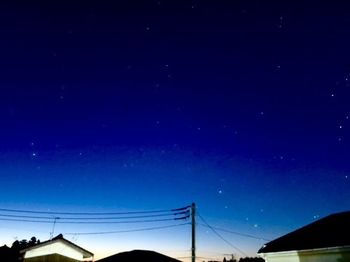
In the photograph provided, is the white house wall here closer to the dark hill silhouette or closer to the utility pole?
the utility pole

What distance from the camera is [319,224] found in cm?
1955

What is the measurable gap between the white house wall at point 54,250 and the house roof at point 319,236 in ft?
48.3

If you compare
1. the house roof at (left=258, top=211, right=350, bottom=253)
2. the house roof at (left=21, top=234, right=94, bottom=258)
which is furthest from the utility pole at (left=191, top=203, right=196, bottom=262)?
the house roof at (left=21, top=234, right=94, bottom=258)

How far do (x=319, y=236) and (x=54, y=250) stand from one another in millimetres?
18625

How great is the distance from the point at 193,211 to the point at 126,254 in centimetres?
1526

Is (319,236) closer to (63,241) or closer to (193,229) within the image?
(193,229)

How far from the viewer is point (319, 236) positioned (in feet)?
54.2

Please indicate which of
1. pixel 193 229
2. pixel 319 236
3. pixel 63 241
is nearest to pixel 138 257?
pixel 319 236

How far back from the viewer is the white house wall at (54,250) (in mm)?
24531

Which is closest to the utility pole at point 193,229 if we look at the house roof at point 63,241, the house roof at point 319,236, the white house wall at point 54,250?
the house roof at point 319,236

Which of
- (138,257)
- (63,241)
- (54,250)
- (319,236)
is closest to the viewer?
(138,257)

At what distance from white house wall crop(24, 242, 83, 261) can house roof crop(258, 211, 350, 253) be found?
48.3ft

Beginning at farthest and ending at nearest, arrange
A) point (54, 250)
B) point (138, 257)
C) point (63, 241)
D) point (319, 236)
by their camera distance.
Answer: point (63, 241) < point (54, 250) < point (319, 236) < point (138, 257)

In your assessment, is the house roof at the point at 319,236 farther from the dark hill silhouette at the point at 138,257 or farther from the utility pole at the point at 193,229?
the dark hill silhouette at the point at 138,257
